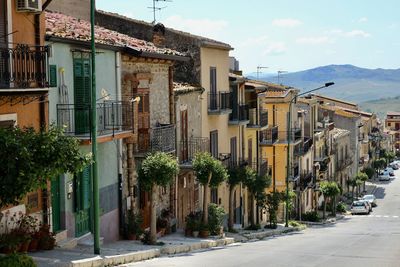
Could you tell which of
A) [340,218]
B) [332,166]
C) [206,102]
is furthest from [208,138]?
[332,166]

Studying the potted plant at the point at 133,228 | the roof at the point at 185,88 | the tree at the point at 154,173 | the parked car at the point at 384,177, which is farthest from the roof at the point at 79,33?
the parked car at the point at 384,177

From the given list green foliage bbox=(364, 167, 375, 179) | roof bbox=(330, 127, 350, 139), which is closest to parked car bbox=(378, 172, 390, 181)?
green foliage bbox=(364, 167, 375, 179)

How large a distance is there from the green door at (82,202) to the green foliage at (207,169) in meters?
8.03

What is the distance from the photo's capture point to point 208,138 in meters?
37.8

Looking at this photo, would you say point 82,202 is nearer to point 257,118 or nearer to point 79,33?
point 79,33

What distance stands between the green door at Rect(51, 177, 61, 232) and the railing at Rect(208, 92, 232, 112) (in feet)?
59.3

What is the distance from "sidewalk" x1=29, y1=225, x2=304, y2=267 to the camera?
17.4m

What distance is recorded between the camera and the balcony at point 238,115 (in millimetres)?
43125

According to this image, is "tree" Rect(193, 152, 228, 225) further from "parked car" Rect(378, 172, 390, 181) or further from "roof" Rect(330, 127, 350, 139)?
"parked car" Rect(378, 172, 390, 181)

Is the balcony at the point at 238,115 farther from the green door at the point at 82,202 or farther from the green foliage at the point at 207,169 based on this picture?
the green door at the point at 82,202

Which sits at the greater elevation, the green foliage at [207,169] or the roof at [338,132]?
the green foliage at [207,169]

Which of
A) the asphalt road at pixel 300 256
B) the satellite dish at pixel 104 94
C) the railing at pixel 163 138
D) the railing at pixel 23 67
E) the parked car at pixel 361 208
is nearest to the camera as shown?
the railing at pixel 23 67

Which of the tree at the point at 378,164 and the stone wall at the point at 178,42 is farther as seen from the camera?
the tree at the point at 378,164

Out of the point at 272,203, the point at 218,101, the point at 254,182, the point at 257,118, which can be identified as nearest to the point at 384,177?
the point at 257,118
